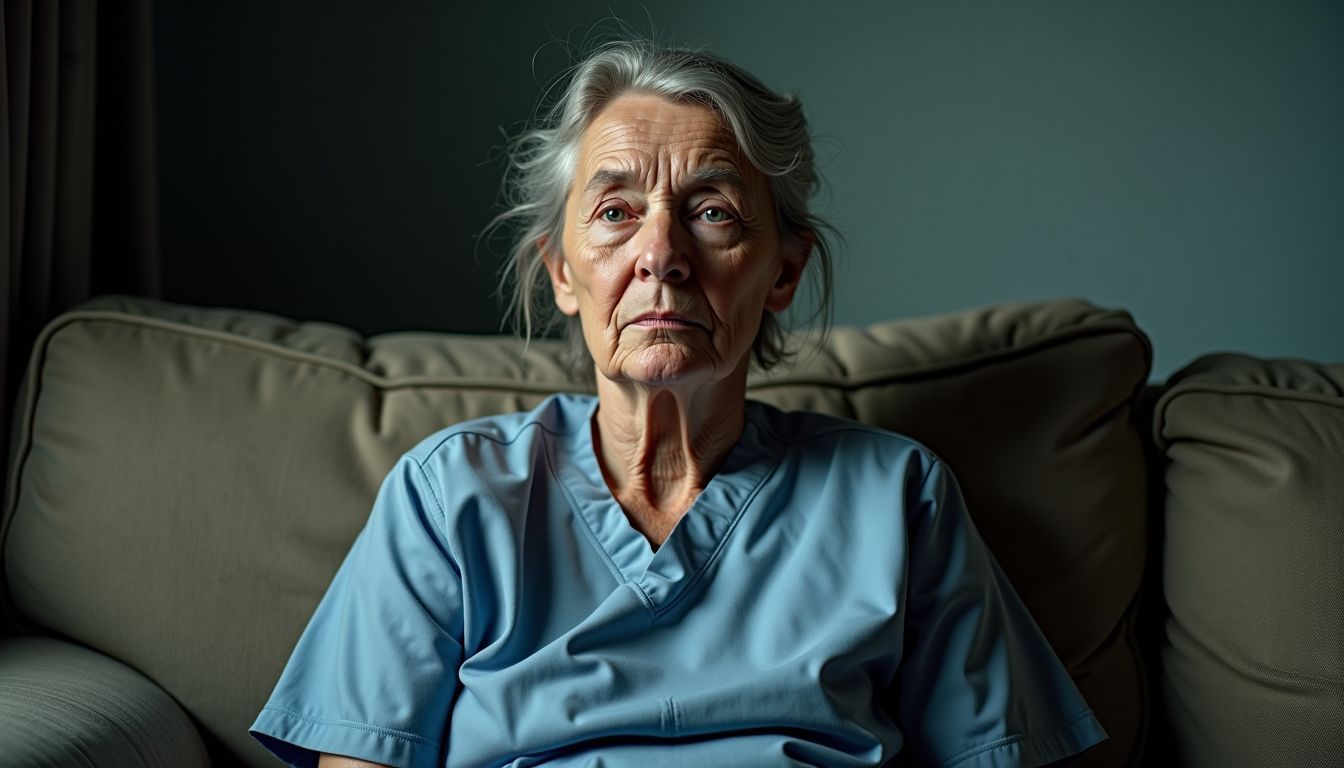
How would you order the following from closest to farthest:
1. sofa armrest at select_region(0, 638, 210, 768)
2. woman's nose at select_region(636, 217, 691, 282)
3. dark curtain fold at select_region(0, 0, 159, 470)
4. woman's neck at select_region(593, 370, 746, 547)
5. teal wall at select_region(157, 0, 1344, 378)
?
sofa armrest at select_region(0, 638, 210, 768) < woman's nose at select_region(636, 217, 691, 282) < woman's neck at select_region(593, 370, 746, 547) < dark curtain fold at select_region(0, 0, 159, 470) < teal wall at select_region(157, 0, 1344, 378)

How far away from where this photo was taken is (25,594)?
1466 mm

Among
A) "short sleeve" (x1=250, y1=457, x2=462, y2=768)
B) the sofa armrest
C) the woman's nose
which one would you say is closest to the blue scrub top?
"short sleeve" (x1=250, y1=457, x2=462, y2=768)

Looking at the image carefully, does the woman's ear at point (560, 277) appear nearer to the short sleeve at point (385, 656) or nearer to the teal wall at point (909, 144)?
the short sleeve at point (385, 656)

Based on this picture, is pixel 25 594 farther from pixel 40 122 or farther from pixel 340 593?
pixel 40 122

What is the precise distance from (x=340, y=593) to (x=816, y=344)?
76cm

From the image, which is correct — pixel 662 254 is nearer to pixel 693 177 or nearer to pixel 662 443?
pixel 693 177

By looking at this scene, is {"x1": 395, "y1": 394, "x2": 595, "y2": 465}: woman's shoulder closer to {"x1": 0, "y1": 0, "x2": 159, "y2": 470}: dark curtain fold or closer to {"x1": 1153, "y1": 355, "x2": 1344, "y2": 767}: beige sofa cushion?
{"x1": 0, "y1": 0, "x2": 159, "y2": 470}: dark curtain fold

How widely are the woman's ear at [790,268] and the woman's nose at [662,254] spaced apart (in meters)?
0.19

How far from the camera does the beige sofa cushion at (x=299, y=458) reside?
4.69ft

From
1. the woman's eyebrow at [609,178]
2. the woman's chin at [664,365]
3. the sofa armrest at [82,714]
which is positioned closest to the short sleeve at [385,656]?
the sofa armrest at [82,714]

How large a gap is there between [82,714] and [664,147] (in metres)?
0.87

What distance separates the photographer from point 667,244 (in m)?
1.27

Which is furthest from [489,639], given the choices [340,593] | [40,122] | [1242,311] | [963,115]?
[1242,311]

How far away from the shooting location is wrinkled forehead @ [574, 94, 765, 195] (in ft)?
4.29
